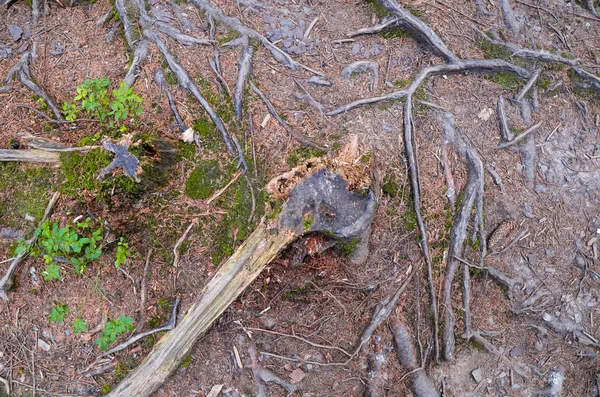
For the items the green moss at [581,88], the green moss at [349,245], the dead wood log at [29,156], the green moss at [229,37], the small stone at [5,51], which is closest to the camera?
the green moss at [349,245]

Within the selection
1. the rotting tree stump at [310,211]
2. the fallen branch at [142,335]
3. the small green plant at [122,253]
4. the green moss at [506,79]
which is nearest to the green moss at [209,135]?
the rotting tree stump at [310,211]

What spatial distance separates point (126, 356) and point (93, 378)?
359mm

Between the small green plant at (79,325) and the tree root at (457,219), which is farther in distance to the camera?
the tree root at (457,219)

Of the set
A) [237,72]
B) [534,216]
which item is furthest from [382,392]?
[237,72]

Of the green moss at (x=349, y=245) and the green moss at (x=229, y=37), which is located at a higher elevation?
the green moss at (x=229, y=37)

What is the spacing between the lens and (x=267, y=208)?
315 centimetres

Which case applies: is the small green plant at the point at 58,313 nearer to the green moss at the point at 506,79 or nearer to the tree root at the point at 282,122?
the tree root at the point at 282,122

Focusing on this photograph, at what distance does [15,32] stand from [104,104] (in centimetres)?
170

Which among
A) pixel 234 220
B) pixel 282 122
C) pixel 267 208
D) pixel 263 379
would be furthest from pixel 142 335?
pixel 282 122

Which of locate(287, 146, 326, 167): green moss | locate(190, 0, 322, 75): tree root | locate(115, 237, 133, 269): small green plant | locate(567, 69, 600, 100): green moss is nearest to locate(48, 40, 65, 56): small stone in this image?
locate(190, 0, 322, 75): tree root

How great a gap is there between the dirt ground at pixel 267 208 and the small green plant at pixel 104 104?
139 mm

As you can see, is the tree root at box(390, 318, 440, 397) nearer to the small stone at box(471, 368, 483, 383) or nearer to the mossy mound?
the small stone at box(471, 368, 483, 383)

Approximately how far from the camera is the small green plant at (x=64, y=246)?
10.8 ft

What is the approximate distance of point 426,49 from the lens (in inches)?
166
